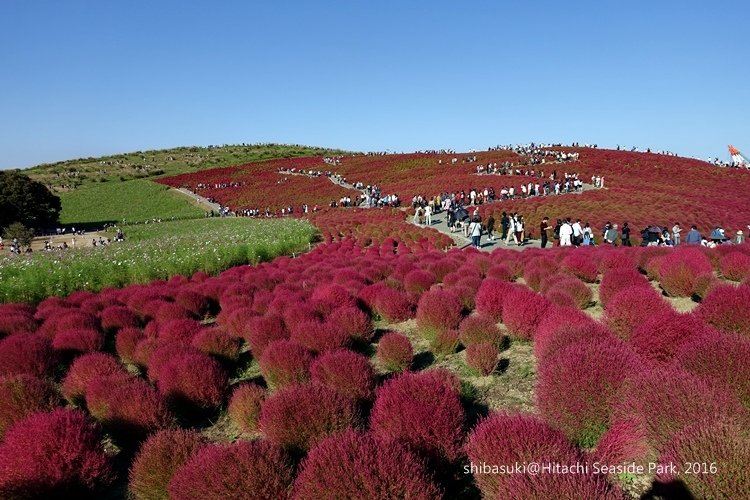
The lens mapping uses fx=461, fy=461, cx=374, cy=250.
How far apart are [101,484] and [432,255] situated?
39.2 feet

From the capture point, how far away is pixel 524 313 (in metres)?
6.82

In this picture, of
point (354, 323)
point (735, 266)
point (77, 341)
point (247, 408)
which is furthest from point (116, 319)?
point (735, 266)

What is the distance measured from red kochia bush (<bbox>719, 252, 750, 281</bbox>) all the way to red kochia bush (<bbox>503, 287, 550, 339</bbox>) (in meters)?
4.69

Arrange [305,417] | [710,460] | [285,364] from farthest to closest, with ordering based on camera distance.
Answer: [285,364] → [305,417] → [710,460]

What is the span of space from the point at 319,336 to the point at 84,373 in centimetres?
322

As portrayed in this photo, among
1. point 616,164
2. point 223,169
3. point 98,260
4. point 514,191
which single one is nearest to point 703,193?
point 616,164

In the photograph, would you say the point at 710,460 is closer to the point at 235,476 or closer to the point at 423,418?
the point at 423,418

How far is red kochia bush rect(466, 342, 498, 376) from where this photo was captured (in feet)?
18.6

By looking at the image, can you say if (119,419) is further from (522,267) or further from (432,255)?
(432,255)

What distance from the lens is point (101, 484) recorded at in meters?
4.10

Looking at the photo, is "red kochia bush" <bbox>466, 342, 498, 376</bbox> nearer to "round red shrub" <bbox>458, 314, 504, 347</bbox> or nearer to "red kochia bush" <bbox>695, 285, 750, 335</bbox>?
"round red shrub" <bbox>458, 314, 504, 347</bbox>

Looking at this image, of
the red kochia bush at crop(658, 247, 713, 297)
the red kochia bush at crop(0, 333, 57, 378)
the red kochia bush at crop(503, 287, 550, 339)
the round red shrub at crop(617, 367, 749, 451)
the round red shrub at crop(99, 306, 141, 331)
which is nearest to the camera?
the round red shrub at crop(617, 367, 749, 451)

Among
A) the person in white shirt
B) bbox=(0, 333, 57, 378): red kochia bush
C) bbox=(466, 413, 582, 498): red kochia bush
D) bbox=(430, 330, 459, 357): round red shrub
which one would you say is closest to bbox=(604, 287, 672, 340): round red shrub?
bbox=(430, 330, 459, 357): round red shrub

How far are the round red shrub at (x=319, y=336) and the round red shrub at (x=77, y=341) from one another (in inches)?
162
